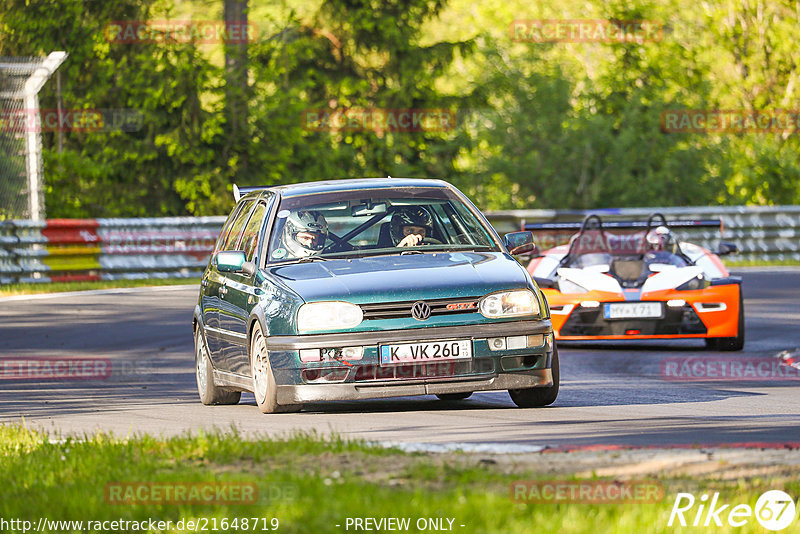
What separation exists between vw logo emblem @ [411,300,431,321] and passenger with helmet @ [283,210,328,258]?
1.22 m

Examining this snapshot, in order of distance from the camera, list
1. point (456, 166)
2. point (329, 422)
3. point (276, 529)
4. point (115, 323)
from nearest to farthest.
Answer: point (276, 529), point (329, 422), point (115, 323), point (456, 166)

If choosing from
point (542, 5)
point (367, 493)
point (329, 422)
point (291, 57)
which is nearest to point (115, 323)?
point (329, 422)

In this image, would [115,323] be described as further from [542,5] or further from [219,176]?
[542,5]

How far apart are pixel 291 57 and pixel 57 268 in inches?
455

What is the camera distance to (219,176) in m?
32.8

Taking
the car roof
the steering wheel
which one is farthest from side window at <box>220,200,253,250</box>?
the steering wheel

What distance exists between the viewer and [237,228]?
11312 mm

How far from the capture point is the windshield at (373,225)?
994 centimetres

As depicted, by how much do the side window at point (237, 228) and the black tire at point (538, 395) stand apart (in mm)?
2663

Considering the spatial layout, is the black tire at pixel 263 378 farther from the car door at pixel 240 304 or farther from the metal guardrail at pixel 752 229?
the metal guardrail at pixel 752 229

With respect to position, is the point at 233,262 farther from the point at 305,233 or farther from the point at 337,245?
the point at 337,245

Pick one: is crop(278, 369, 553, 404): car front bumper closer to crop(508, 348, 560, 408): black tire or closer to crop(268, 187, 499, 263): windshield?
crop(508, 348, 560, 408): black tire

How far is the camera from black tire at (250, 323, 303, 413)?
9141 mm

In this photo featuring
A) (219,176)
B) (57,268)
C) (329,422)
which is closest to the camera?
(329,422)
